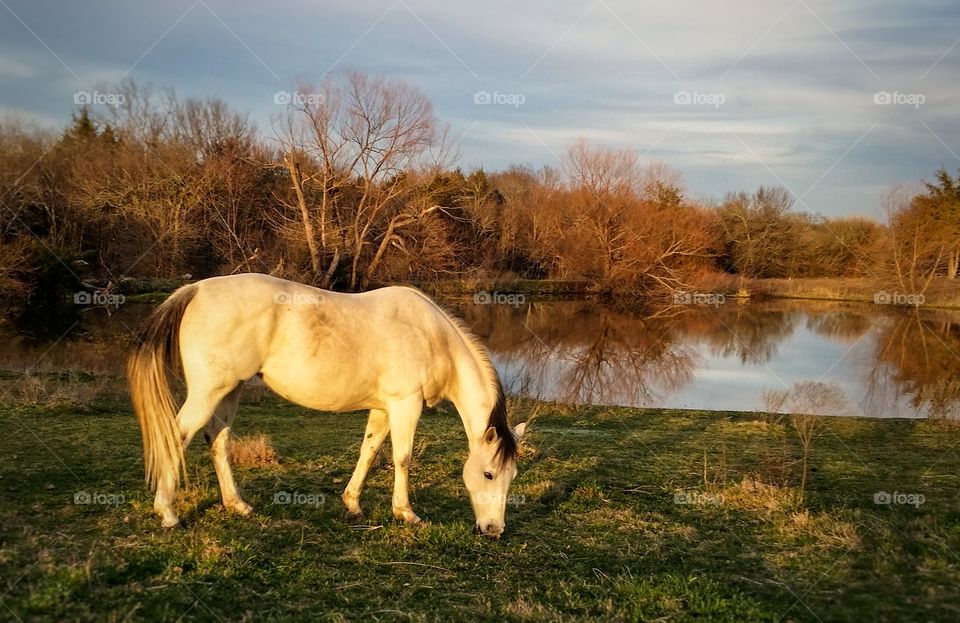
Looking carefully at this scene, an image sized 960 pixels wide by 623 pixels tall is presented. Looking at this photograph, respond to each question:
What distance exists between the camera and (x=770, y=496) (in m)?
5.63

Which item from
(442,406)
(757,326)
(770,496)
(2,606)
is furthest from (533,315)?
(2,606)

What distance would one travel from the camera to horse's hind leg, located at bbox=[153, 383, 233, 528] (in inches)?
173

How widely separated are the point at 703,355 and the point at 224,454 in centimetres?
1895

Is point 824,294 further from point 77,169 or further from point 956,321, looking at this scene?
point 77,169

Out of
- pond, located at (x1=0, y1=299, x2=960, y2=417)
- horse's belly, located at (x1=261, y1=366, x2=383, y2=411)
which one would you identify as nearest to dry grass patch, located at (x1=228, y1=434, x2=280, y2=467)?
horse's belly, located at (x1=261, y1=366, x2=383, y2=411)

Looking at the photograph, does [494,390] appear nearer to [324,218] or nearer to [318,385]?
[318,385]

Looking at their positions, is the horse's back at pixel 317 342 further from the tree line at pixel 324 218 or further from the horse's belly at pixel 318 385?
the tree line at pixel 324 218

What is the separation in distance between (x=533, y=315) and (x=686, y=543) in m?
25.3

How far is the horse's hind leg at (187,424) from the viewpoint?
440 centimetres

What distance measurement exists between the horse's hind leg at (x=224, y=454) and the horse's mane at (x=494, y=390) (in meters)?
1.75

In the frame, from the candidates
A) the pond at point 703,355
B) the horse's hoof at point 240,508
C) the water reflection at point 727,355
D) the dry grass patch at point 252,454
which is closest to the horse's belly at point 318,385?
the horse's hoof at point 240,508

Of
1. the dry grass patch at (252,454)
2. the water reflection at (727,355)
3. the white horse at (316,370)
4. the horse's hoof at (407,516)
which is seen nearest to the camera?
the white horse at (316,370)

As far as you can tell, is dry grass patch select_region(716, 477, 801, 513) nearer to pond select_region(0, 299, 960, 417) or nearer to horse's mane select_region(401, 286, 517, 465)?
horse's mane select_region(401, 286, 517, 465)

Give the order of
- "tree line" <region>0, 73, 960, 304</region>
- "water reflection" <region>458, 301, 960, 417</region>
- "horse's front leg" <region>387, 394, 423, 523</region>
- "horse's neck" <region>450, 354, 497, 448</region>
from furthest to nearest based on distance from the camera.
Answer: "tree line" <region>0, 73, 960, 304</region> → "water reflection" <region>458, 301, 960, 417</region> → "horse's neck" <region>450, 354, 497, 448</region> → "horse's front leg" <region>387, 394, 423, 523</region>
